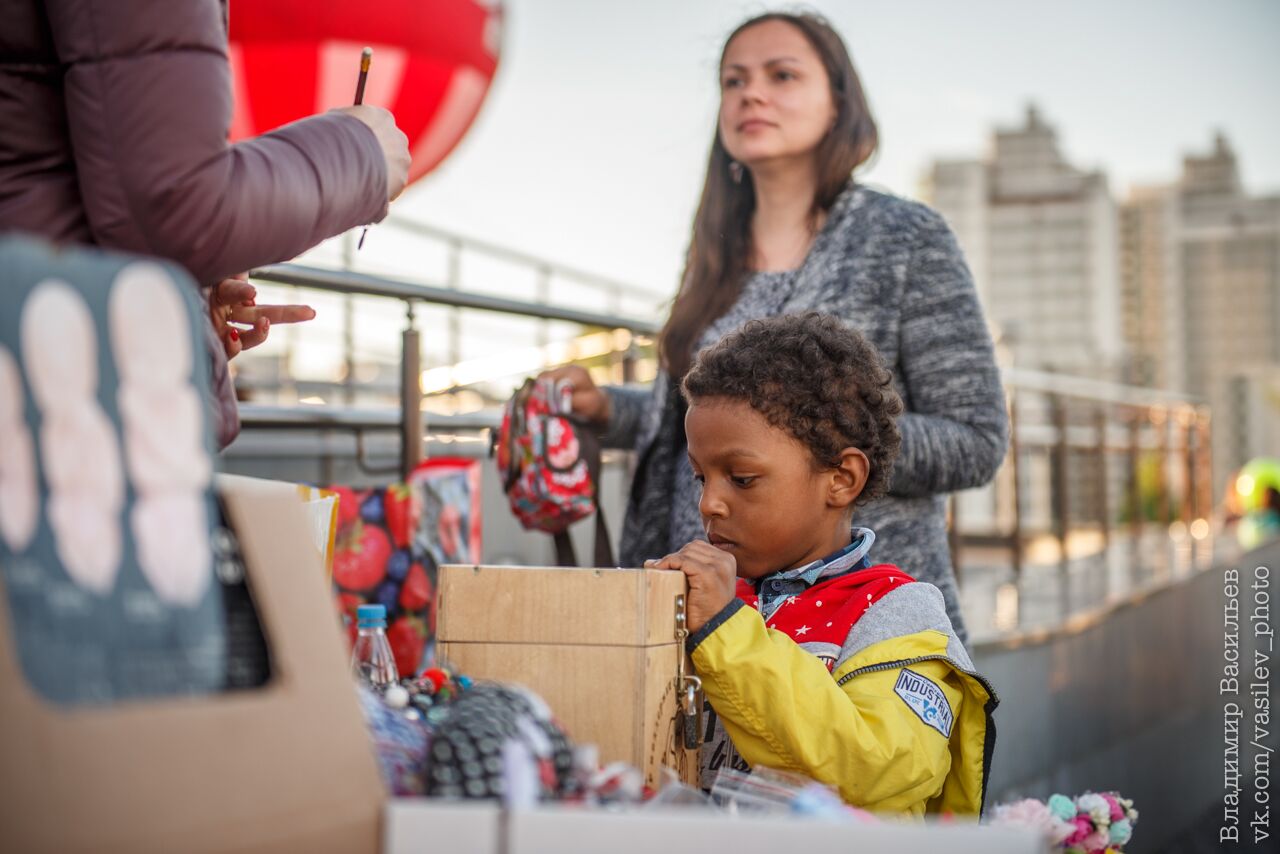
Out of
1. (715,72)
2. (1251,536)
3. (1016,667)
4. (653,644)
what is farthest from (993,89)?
(653,644)

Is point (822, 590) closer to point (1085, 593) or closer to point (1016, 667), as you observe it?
point (1016, 667)

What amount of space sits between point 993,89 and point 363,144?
67.3 ft

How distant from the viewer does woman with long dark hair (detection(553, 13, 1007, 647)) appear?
1798 millimetres

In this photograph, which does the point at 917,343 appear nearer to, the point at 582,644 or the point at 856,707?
the point at 856,707

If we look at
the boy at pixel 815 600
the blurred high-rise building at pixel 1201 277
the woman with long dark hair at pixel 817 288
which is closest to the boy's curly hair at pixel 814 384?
the boy at pixel 815 600

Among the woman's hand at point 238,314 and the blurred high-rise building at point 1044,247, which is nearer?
the woman's hand at point 238,314

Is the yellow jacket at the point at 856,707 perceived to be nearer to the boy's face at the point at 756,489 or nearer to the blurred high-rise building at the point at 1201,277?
the boy's face at the point at 756,489

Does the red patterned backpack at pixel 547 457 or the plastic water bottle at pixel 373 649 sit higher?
the red patterned backpack at pixel 547 457

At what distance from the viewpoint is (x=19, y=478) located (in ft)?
2.21

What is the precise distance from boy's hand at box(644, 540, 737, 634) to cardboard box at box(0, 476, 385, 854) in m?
0.49

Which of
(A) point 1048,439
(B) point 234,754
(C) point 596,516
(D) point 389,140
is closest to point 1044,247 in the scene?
(A) point 1048,439

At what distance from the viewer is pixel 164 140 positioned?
35.7 inches

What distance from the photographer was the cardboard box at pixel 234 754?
0.63 m

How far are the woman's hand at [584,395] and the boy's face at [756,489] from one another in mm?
506
